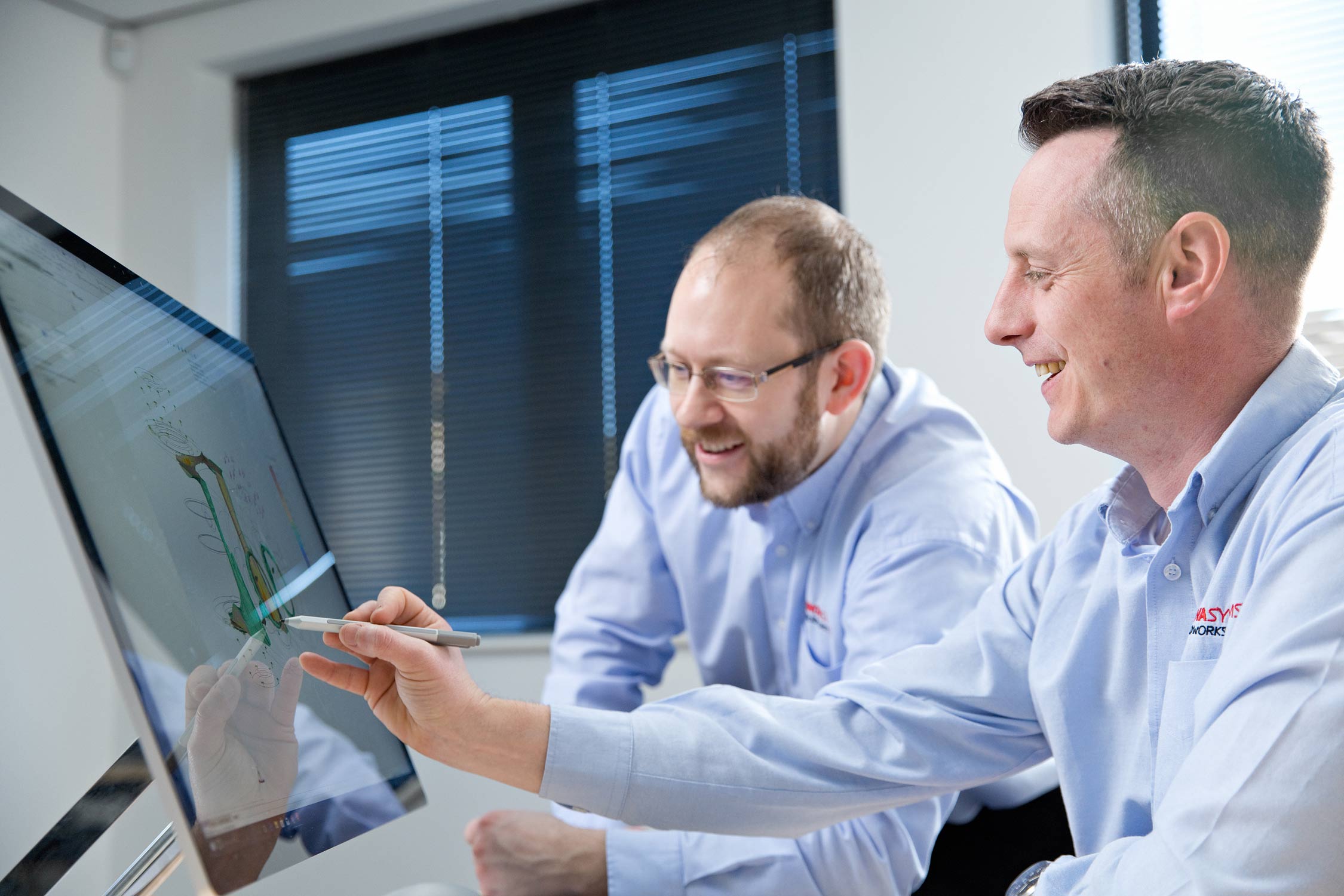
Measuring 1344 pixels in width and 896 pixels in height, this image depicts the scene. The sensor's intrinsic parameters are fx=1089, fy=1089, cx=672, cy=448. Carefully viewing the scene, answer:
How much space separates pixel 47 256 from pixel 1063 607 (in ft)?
3.15

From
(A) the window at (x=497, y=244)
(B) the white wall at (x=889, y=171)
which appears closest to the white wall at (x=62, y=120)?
(B) the white wall at (x=889, y=171)

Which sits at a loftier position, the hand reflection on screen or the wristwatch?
the hand reflection on screen

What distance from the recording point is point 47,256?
69 centimetres

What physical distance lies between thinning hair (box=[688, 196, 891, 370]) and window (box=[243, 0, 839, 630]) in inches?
43.8

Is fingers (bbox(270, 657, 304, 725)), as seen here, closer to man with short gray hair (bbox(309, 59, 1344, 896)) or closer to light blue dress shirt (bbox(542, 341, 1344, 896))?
man with short gray hair (bbox(309, 59, 1344, 896))

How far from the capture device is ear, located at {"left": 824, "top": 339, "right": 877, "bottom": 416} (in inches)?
71.1

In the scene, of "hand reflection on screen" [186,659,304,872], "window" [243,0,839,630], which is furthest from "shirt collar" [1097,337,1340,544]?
"window" [243,0,839,630]

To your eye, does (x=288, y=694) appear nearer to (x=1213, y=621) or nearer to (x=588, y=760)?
(x=588, y=760)

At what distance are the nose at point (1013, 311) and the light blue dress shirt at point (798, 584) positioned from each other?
19.4 inches

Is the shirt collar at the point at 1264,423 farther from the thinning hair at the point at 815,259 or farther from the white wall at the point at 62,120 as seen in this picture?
the white wall at the point at 62,120

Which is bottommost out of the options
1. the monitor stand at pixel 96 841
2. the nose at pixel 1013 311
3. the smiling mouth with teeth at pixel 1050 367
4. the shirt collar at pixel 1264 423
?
the monitor stand at pixel 96 841

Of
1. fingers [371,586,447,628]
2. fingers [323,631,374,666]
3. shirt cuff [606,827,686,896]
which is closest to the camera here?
fingers [323,631,374,666]

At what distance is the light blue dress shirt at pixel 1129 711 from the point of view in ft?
2.30

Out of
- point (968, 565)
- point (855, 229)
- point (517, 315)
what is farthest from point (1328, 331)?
point (517, 315)
